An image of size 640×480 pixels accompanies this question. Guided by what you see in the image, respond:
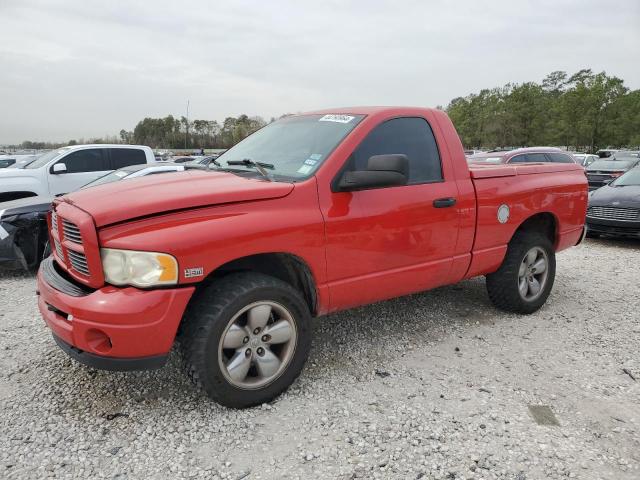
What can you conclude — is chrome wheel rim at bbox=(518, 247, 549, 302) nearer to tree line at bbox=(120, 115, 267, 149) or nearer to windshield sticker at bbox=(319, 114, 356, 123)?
windshield sticker at bbox=(319, 114, 356, 123)

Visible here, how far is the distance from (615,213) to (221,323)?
27.3 ft

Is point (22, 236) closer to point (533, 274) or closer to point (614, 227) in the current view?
point (533, 274)

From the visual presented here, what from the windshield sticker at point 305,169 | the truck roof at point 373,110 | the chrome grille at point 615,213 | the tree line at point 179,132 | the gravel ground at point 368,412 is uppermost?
the tree line at point 179,132

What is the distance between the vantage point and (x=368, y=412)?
2.89 metres

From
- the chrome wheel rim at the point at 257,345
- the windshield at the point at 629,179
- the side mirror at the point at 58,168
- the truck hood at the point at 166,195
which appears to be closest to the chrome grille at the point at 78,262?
the truck hood at the point at 166,195

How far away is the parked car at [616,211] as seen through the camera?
27.1 ft

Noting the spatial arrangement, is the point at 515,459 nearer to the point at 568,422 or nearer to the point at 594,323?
the point at 568,422

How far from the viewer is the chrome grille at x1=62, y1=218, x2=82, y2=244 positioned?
2.69 meters

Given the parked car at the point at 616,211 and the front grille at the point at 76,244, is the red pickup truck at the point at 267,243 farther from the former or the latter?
the parked car at the point at 616,211

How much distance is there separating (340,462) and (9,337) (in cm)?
304

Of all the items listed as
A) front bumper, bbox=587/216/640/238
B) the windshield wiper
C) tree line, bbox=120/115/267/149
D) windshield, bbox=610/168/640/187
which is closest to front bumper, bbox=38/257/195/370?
the windshield wiper

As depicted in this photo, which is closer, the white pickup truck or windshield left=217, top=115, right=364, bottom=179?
windshield left=217, top=115, right=364, bottom=179

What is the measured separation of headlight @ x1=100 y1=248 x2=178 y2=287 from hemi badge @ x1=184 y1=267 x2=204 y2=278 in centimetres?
5

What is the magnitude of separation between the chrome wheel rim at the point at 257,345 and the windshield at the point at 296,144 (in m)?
0.92
